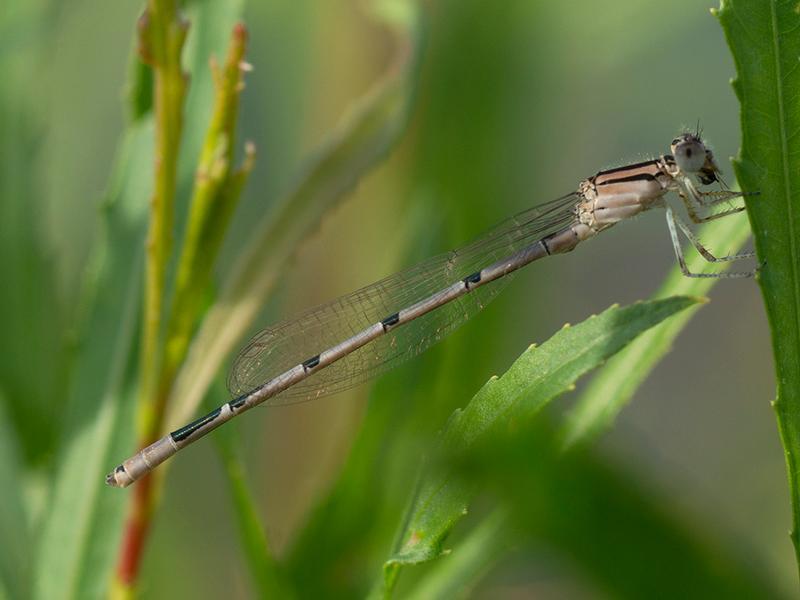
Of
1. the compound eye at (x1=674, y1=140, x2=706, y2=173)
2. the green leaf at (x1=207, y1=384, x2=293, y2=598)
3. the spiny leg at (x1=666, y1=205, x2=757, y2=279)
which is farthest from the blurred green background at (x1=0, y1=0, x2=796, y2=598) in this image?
the green leaf at (x1=207, y1=384, x2=293, y2=598)

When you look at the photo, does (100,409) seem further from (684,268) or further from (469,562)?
(684,268)

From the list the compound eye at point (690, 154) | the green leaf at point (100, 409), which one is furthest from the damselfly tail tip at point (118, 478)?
the compound eye at point (690, 154)

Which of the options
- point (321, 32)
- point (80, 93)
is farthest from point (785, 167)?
point (80, 93)

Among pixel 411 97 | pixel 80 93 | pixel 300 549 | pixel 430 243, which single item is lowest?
pixel 300 549

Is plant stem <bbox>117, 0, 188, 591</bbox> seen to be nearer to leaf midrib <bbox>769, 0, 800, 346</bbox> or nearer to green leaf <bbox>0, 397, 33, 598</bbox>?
green leaf <bbox>0, 397, 33, 598</bbox>

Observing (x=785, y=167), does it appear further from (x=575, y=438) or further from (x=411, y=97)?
(x=411, y=97)

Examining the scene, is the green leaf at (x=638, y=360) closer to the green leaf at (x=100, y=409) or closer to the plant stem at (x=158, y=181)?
the plant stem at (x=158, y=181)
